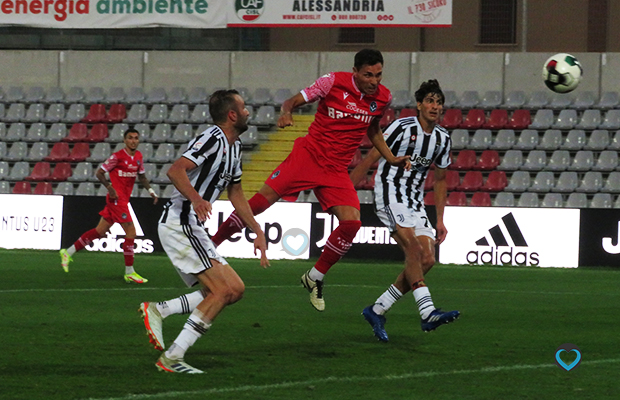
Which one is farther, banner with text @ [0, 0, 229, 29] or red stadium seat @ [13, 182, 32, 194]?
red stadium seat @ [13, 182, 32, 194]

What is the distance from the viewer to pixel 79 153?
2280cm

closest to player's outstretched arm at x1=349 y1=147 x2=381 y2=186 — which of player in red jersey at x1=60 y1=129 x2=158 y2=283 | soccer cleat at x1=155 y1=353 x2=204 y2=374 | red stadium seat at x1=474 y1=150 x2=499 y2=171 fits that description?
soccer cleat at x1=155 y1=353 x2=204 y2=374

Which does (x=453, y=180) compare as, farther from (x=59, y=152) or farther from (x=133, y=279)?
(x=133, y=279)

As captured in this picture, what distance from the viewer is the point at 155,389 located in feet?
17.9

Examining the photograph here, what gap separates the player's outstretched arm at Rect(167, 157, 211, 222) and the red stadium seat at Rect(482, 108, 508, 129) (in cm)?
1595

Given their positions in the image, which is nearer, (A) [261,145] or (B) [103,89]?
(A) [261,145]

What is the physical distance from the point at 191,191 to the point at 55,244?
1378 centimetres

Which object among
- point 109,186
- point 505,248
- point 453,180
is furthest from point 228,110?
point 453,180

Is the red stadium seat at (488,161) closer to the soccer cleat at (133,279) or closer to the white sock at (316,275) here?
the soccer cleat at (133,279)

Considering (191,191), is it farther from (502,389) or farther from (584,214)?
(584,214)

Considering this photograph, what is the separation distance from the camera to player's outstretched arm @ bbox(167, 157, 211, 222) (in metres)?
5.82

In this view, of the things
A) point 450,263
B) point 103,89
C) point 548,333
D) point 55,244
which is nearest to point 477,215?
point 450,263

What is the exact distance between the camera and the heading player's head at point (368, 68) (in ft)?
25.6

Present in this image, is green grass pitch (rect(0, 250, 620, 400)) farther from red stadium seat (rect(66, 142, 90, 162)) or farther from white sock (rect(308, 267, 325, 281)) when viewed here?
red stadium seat (rect(66, 142, 90, 162))
